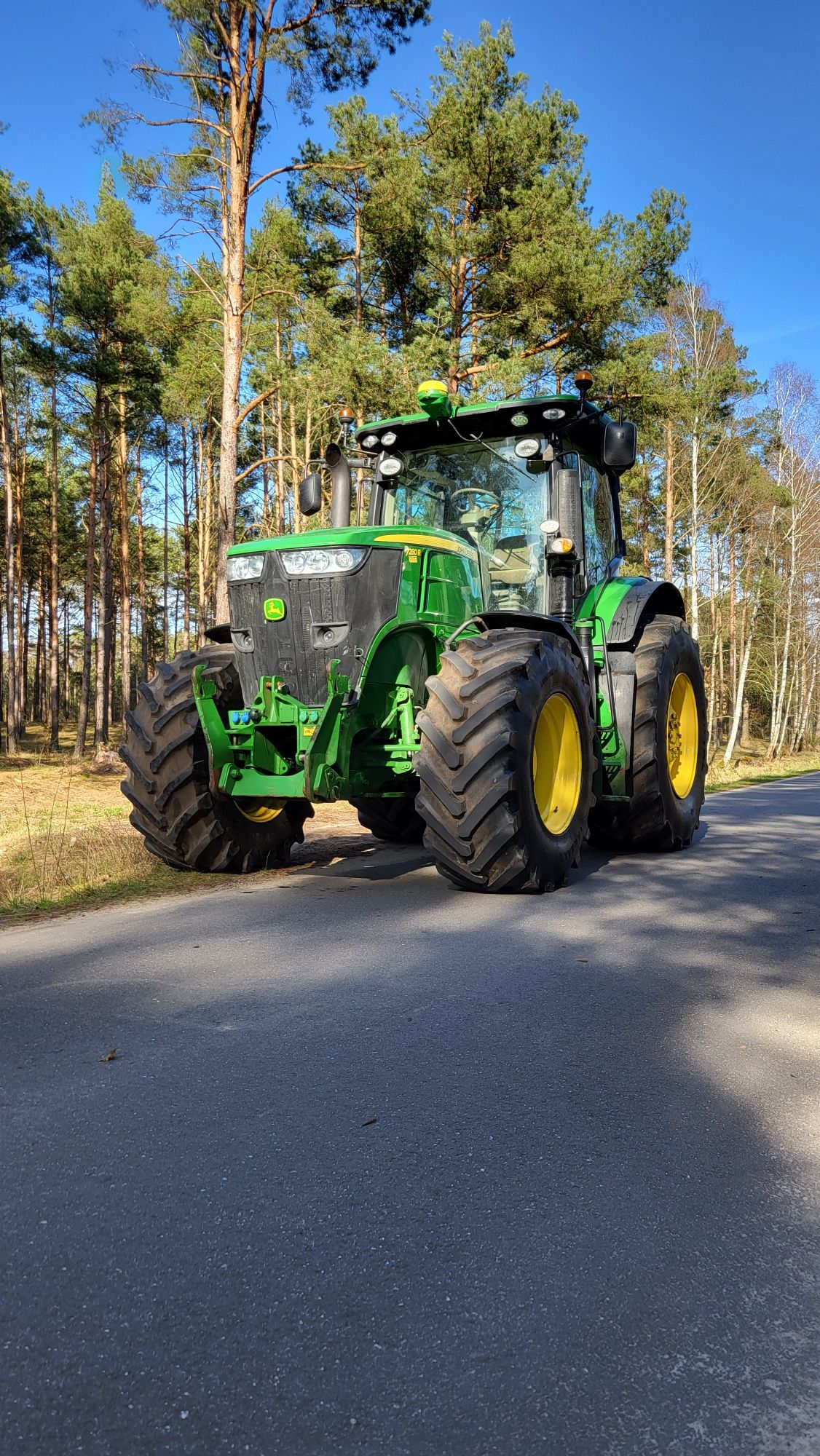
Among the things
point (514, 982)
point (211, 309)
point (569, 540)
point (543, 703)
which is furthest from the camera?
point (211, 309)

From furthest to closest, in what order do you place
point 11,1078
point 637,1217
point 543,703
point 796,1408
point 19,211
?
point 19,211, point 543,703, point 11,1078, point 637,1217, point 796,1408

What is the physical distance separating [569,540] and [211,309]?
15607mm

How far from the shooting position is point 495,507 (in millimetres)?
6672

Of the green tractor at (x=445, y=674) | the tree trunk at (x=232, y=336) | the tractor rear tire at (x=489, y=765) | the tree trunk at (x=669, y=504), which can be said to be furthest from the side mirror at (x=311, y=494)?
the tree trunk at (x=669, y=504)

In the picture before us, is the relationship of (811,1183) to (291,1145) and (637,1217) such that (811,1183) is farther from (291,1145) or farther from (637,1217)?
(291,1145)

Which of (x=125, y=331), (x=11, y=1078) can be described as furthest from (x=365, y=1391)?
(x=125, y=331)

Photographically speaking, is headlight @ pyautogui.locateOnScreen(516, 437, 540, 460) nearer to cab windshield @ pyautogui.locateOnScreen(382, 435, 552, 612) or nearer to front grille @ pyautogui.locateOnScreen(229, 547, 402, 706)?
cab windshield @ pyautogui.locateOnScreen(382, 435, 552, 612)

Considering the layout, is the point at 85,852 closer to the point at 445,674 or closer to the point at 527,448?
the point at 445,674

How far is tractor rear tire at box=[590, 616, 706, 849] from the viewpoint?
6707mm

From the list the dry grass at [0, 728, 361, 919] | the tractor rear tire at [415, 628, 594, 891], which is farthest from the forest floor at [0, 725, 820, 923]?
the tractor rear tire at [415, 628, 594, 891]

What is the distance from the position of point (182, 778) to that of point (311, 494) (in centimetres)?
220

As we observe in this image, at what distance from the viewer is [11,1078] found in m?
2.66

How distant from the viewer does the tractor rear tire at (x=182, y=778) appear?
228 inches

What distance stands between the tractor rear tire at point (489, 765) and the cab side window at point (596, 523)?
1.82 metres
